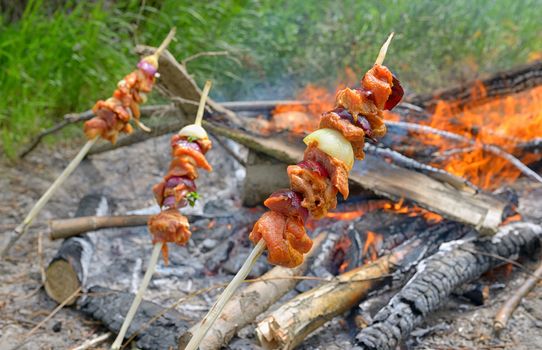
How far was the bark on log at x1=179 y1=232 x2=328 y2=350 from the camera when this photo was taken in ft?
8.33

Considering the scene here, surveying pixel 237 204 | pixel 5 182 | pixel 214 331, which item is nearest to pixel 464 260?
pixel 214 331

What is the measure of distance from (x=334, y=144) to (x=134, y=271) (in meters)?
2.19

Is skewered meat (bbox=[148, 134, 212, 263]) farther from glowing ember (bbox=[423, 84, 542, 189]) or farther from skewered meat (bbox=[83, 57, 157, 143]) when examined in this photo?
glowing ember (bbox=[423, 84, 542, 189])

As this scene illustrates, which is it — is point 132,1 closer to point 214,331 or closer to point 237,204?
point 237,204

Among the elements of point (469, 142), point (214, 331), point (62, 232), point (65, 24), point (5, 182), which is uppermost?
point (469, 142)

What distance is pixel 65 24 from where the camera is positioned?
5539mm

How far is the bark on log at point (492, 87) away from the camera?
4695mm

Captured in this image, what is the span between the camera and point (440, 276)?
2.99m

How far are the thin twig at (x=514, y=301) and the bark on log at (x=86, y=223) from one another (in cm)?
223

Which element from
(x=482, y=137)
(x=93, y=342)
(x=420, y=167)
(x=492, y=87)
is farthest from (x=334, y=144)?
(x=492, y=87)

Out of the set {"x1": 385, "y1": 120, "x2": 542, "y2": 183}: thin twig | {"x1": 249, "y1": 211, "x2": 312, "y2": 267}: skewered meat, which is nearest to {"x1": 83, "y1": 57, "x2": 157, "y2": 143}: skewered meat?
{"x1": 249, "y1": 211, "x2": 312, "y2": 267}: skewered meat

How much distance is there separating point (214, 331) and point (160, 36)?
4416 millimetres

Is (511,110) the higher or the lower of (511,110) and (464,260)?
the higher

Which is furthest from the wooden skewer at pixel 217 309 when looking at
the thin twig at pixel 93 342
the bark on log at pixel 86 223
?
the bark on log at pixel 86 223
